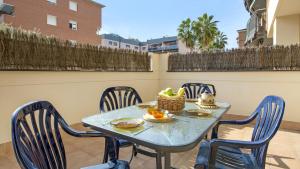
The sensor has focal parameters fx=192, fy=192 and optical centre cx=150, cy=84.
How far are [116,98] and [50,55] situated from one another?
1525 millimetres

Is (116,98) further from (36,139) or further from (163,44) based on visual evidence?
(163,44)

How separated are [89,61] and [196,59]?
262 centimetres

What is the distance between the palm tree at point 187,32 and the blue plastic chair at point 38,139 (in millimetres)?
16672

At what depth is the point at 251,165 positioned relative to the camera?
1422mm

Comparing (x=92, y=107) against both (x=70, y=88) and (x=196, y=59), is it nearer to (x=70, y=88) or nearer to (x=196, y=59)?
(x=70, y=88)

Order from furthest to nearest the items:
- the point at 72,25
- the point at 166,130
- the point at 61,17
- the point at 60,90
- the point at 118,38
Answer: the point at 118,38 → the point at 72,25 → the point at 61,17 → the point at 60,90 → the point at 166,130

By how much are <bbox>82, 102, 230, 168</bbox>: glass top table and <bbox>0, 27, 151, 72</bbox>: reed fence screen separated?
1.91m

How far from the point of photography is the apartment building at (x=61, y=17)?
10844mm

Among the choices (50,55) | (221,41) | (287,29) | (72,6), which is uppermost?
(72,6)

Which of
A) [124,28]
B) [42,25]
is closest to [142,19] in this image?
[124,28]

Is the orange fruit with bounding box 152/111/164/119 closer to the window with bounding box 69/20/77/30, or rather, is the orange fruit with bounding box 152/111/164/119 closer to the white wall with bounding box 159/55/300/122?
the white wall with bounding box 159/55/300/122

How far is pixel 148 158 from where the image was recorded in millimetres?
2453

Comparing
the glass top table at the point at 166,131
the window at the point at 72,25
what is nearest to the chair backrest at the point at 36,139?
the glass top table at the point at 166,131

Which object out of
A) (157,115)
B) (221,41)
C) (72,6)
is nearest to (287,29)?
(157,115)
